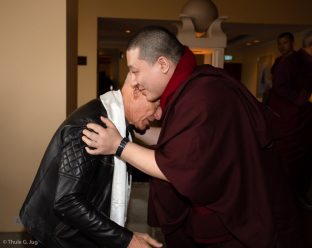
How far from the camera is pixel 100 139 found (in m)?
1.04

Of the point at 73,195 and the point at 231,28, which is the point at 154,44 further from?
the point at 231,28

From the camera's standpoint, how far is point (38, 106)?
2.03m

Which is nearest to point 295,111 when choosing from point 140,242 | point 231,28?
point 140,242

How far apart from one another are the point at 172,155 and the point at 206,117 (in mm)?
152

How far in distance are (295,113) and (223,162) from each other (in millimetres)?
2041

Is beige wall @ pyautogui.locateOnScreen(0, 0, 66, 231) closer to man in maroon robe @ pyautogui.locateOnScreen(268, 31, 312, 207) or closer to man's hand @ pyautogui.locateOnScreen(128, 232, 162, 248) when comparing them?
man's hand @ pyautogui.locateOnScreen(128, 232, 162, 248)

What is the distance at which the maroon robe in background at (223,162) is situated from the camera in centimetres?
97

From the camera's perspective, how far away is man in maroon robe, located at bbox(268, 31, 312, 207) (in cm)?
266

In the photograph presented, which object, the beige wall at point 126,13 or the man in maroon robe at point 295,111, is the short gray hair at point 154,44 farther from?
the beige wall at point 126,13

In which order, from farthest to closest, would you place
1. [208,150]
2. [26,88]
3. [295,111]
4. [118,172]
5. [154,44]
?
[295,111] → [26,88] → [118,172] → [154,44] → [208,150]

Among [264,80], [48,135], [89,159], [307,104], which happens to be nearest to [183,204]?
[89,159]

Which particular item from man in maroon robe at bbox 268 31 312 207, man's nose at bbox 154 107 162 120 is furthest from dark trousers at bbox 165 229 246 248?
man in maroon robe at bbox 268 31 312 207

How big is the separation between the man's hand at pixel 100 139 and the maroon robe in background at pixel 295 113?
75.3 inches

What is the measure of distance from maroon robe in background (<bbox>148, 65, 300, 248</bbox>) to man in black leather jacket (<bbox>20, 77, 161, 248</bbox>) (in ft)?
0.71
